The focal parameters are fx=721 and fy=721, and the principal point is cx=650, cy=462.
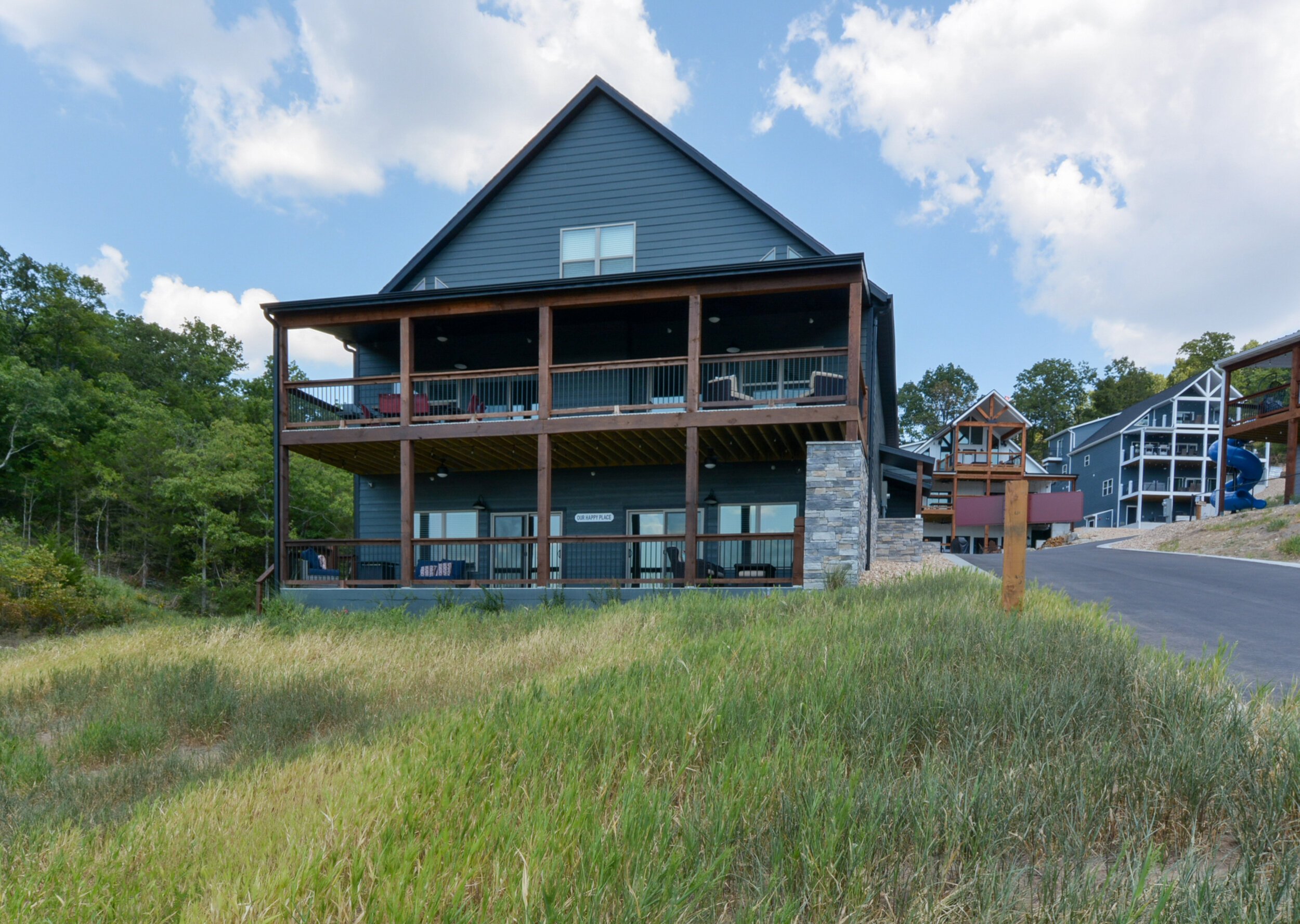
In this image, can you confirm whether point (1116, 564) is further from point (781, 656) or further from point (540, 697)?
point (540, 697)

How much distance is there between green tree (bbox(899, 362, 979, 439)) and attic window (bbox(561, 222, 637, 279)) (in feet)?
204

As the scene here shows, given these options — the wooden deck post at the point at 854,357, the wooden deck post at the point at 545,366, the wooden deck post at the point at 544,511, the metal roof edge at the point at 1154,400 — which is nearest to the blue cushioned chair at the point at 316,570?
the wooden deck post at the point at 544,511

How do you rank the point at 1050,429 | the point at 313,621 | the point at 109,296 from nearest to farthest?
the point at 313,621 < the point at 109,296 < the point at 1050,429

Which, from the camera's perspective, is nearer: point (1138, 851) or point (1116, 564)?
point (1138, 851)

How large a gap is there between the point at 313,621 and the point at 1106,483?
51379mm

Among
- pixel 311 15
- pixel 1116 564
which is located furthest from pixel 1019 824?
pixel 311 15

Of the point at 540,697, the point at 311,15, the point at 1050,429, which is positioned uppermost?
the point at 311,15

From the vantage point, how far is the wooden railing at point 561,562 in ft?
45.4

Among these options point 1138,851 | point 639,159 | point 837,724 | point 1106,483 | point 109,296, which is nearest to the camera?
point 1138,851

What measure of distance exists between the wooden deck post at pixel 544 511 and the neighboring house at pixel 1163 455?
4299 cm

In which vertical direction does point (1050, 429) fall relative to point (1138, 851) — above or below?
above

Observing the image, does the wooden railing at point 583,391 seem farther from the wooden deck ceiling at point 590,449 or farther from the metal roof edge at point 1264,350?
the metal roof edge at point 1264,350

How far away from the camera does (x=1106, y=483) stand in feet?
159

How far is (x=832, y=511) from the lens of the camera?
12.5 metres
